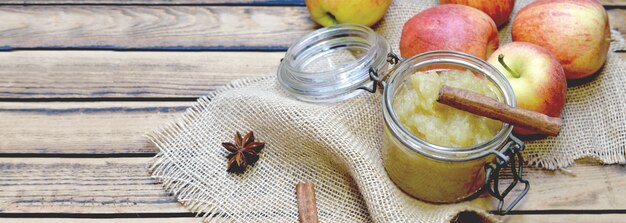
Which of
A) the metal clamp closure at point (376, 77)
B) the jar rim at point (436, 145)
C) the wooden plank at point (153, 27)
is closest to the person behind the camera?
the jar rim at point (436, 145)

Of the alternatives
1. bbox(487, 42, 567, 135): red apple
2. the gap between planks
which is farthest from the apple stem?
the gap between planks

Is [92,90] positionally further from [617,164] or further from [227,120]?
[617,164]

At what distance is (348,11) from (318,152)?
0.39m

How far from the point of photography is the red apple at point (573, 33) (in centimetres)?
123

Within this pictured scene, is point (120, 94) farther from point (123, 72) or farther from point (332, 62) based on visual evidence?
point (332, 62)

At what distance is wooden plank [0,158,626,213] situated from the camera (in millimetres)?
1162

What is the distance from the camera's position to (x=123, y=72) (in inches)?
56.4

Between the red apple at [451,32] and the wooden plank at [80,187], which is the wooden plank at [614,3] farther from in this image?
the wooden plank at [80,187]

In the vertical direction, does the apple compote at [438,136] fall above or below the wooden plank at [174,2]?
below

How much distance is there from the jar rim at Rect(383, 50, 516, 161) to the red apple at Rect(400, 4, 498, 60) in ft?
0.37

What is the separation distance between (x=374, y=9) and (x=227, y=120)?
0.45m

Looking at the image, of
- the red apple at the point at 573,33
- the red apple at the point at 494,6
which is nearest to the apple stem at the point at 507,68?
the red apple at the point at 573,33

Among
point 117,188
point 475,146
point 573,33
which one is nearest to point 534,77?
point 573,33

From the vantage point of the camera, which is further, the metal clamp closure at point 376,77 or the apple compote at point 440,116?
the metal clamp closure at point 376,77
